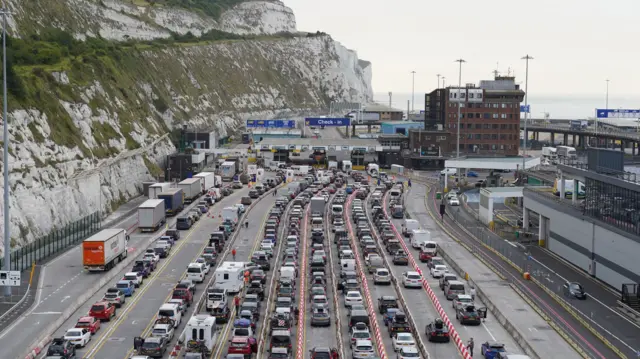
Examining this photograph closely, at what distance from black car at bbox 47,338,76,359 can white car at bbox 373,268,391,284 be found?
63.9 feet

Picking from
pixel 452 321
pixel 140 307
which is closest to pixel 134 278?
pixel 140 307

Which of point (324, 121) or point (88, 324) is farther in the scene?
point (324, 121)

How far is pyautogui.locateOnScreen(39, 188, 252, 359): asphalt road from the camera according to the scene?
3597 centimetres

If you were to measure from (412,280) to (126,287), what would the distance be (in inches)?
605

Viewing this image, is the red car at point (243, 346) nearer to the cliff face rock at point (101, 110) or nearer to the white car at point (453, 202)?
the cliff face rock at point (101, 110)

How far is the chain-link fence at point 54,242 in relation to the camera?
51.6m

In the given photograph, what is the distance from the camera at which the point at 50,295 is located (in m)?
45.2

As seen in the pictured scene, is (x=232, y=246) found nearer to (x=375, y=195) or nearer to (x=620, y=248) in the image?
(x=620, y=248)

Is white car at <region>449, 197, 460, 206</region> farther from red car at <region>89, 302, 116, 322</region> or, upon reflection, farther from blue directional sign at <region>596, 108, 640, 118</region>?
blue directional sign at <region>596, 108, 640, 118</region>

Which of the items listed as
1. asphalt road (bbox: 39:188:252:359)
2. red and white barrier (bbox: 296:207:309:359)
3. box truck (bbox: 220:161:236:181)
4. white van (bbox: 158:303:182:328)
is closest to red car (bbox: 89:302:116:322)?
asphalt road (bbox: 39:188:252:359)

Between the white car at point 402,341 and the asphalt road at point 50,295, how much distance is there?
14693mm

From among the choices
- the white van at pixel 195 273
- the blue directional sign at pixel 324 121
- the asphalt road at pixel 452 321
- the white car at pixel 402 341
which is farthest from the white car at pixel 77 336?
the blue directional sign at pixel 324 121

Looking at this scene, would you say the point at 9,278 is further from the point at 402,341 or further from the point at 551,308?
the point at 551,308

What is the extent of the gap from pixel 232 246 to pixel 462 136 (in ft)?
251
